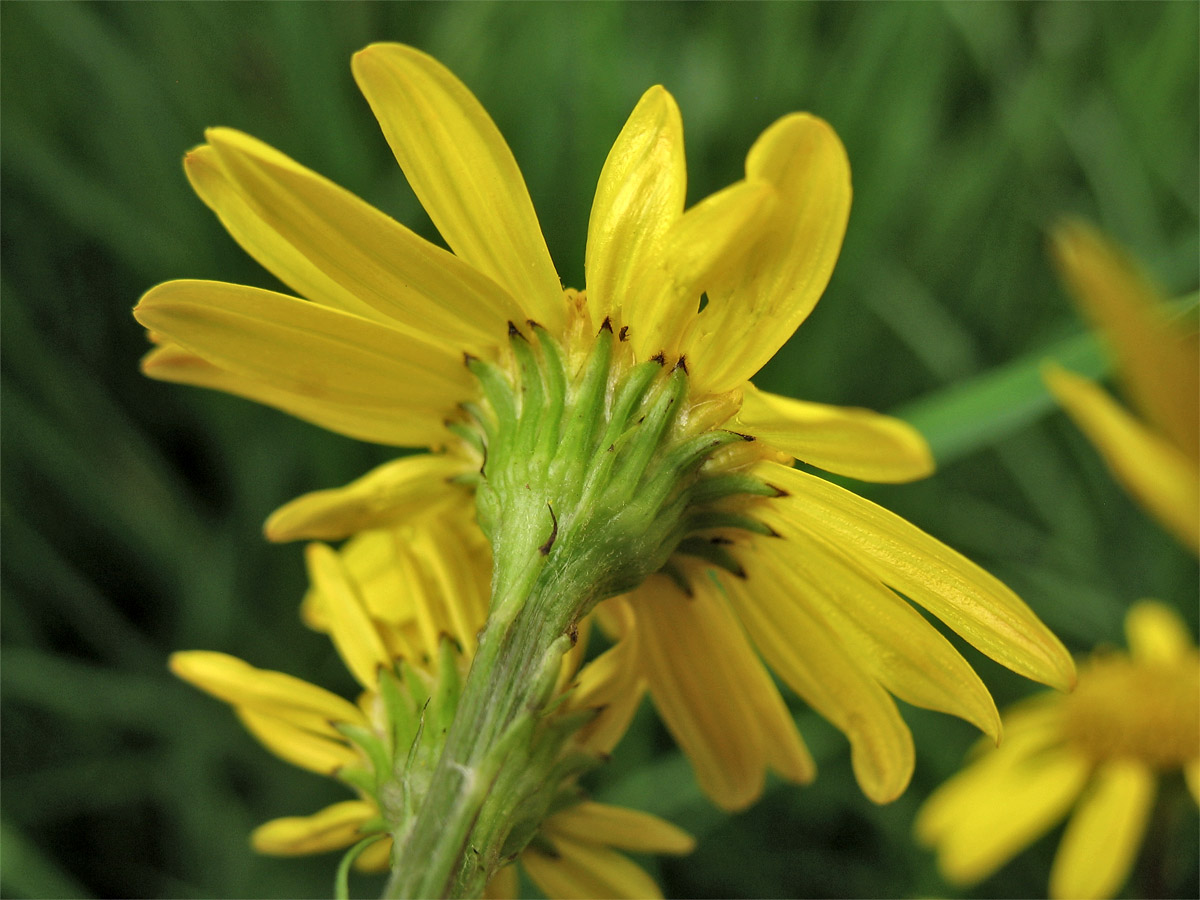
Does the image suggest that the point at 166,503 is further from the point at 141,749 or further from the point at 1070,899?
the point at 1070,899

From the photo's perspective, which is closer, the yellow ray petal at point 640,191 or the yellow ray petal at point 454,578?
the yellow ray petal at point 640,191

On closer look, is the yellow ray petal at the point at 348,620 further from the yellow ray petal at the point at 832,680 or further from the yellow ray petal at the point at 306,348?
the yellow ray petal at the point at 832,680

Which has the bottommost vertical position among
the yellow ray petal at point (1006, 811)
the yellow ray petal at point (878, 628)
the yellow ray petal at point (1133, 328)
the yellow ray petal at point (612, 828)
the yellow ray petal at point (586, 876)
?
the yellow ray petal at point (1006, 811)

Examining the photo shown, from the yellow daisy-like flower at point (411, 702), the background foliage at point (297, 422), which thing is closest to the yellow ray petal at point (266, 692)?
the yellow daisy-like flower at point (411, 702)

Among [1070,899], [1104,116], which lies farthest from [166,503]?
[1104,116]

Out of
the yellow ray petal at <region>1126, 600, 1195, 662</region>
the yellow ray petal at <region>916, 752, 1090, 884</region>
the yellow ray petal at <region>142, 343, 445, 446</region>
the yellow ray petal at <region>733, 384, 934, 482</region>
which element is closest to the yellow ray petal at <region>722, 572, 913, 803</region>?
the yellow ray petal at <region>733, 384, 934, 482</region>

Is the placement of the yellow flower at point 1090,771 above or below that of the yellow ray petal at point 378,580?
below
